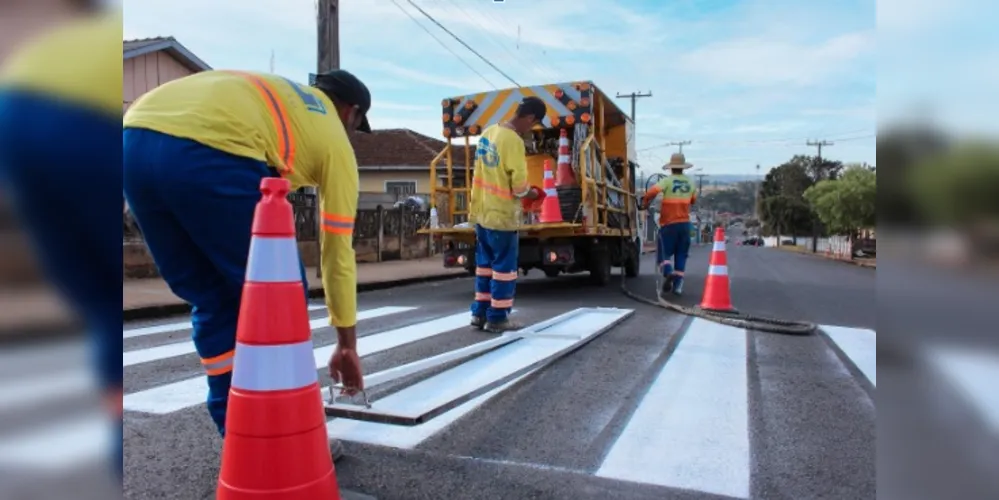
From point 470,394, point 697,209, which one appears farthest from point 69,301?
point 697,209

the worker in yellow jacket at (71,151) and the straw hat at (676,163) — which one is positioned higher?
the straw hat at (676,163)

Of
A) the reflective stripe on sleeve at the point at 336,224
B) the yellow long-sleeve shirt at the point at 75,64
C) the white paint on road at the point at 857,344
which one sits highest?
the yellow long-sleeve shirt at the point at 75,64

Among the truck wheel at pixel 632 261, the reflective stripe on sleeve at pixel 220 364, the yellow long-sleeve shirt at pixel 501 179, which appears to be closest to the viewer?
the reflective stripe on sleeve at pixel 220 364

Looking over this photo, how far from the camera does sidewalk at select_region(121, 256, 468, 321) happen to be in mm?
6602

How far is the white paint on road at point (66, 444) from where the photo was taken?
94 cm

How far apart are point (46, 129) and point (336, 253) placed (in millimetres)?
1037

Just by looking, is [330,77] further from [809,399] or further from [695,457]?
[809,399]

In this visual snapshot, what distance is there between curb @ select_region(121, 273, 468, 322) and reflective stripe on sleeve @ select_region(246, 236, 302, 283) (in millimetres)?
1103

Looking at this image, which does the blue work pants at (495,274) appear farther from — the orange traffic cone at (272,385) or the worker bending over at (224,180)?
the orange traffic cone at (272,385)

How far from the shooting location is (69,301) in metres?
0.88

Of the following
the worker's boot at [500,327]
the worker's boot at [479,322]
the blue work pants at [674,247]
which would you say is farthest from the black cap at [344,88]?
the blue work pants at [674,247]

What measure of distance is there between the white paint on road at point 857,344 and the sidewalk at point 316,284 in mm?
3681

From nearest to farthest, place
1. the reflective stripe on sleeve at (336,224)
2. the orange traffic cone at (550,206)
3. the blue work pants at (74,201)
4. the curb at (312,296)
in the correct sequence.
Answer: the blue work pants at (74,201)
the reflective stripe on sleeve at (336,224)
the curb at (312,296)
the orange traffic cone at (550,206)

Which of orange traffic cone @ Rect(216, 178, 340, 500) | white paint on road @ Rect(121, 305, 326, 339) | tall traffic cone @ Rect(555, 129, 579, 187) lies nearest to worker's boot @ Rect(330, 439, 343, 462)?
orange traffic cone @ Rect(216, 178, 340, 500)
